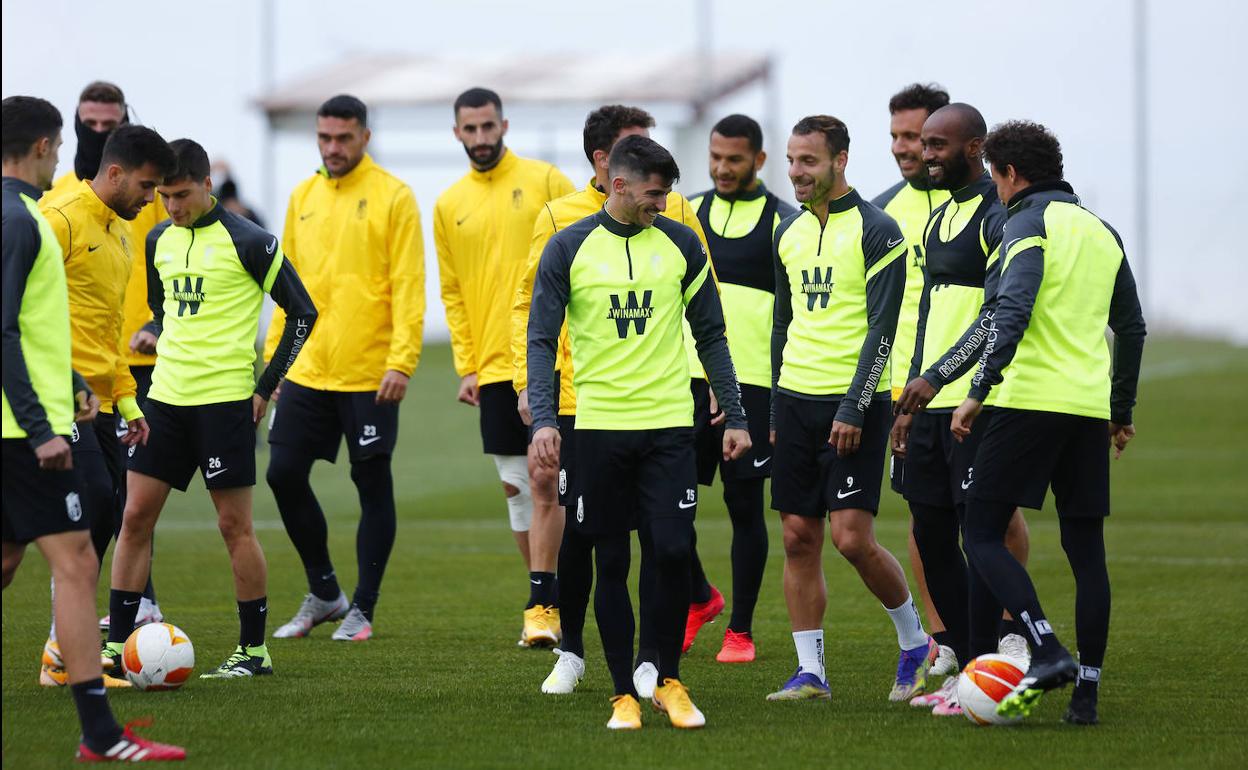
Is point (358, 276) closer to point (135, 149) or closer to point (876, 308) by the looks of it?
point (135, 149)

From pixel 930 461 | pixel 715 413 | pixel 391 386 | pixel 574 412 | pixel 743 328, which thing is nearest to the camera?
pixel 930 461

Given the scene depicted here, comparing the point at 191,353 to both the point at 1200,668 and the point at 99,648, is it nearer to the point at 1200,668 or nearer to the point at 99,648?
the point at 99,648

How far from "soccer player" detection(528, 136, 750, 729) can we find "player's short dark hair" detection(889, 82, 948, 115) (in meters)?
1.74

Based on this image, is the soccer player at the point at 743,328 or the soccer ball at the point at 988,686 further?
the soccer player at the point at 743,328

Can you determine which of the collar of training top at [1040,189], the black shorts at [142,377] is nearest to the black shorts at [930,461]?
the collar of training top at [1040,189]

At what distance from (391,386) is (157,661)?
2.02 m

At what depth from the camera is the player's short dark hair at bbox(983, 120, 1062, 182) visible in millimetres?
6359

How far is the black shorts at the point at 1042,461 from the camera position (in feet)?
20.6

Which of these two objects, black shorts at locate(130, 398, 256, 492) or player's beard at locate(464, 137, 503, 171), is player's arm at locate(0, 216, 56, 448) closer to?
black shorts at locate(130, 398, 256, 492)

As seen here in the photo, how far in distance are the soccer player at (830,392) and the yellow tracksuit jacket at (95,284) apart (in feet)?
8.93

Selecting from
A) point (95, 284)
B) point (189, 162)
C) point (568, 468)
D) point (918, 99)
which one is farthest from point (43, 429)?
point (918, 99)

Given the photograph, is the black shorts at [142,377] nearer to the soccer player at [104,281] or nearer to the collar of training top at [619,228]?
the soccer player at [104,281]

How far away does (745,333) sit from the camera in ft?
26.8

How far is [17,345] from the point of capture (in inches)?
208
